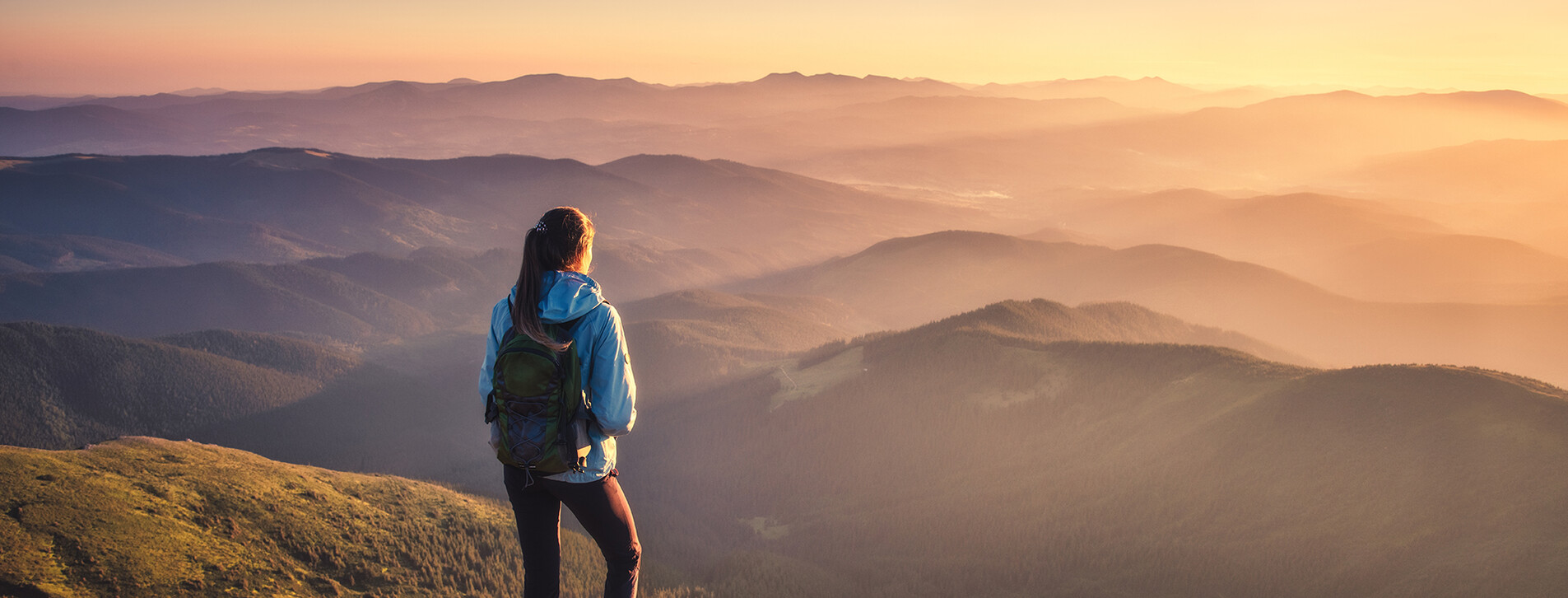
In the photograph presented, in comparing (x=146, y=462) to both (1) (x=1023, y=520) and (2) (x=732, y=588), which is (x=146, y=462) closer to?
(2) (x=732, y=588)

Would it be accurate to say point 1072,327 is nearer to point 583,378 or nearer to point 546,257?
point 583,378

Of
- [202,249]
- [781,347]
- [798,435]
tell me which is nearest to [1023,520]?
[798,435]

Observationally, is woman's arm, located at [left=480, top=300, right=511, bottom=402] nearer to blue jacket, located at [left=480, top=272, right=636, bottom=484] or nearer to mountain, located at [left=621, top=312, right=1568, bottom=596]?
blue jacket, located at [left=480, top=272, right=636, bottom=484]

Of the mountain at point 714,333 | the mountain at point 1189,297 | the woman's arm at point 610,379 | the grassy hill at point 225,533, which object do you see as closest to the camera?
the woman's arm at point 610,379

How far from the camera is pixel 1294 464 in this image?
1054 inches

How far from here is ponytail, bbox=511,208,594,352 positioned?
5645mm

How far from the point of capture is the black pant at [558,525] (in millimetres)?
6203

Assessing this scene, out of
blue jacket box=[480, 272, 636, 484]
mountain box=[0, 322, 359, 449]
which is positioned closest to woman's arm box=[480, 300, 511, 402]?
blue jacket box=[480, 272, 636, 484]

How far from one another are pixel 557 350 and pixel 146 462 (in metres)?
18.8

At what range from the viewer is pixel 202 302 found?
115000mm

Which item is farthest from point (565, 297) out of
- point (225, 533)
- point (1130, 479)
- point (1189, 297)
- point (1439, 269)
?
point (1439, 269)

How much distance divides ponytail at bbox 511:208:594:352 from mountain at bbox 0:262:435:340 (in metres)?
122

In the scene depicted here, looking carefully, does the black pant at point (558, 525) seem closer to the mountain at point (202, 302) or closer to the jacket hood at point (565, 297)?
the jacket hood at point (565, 297)

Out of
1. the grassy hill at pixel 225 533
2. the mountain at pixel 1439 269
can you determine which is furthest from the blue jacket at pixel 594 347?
the mountain at pixel 1439 269
